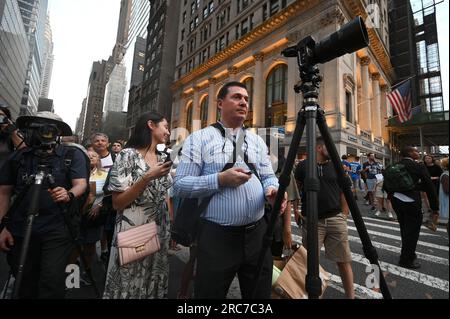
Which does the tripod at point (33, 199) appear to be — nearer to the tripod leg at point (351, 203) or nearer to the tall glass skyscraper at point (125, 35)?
the tripod leg at point (351, 203)

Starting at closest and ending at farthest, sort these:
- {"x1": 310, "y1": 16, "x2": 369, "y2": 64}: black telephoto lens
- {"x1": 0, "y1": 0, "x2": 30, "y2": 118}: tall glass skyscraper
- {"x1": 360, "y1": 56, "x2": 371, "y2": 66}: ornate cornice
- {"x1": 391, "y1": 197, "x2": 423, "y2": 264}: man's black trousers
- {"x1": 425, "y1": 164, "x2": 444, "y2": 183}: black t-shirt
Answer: {"x1": 310, "y1": 16, "x2": 369, "y2": 64}: black telephoto lens
{"x1": 391, "y1": 197, "x2": 423, "y2": 264}: man's black trousers
{"x1": 425, "y1": 164, "x2": 444, "y2": 183}: black t-shirt
{"x1": 360, "y1": 56, "x2": 371, "y2": 66}: ornate cornice
{"x1": 0, "y1": 0, "x2": 30, "y2": 118}: tall glass skyscraper

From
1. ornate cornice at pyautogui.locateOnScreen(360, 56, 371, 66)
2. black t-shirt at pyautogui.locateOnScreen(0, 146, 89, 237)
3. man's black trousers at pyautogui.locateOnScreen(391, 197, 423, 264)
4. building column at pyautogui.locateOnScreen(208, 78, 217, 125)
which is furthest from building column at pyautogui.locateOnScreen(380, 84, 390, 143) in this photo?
black t-shirt at pyautogui.locateOnScreen(0, 146, 89, 237)

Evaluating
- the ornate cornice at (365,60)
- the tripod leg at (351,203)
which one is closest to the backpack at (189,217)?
the tripod leg at (351,203)

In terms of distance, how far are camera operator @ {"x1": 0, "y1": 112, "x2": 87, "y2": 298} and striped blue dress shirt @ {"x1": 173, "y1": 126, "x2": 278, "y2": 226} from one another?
1.18m

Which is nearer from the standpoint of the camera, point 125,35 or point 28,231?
point 28,231

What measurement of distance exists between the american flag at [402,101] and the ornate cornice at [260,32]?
37.4ft

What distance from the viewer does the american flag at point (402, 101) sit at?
13.6 m

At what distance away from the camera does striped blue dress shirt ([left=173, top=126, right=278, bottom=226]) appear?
1.62m

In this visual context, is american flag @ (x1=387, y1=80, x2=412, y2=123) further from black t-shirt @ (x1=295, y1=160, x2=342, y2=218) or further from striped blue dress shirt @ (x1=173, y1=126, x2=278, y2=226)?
striped blue dress shirt @ (x1=173, y1=126, x2=278, y2=226)

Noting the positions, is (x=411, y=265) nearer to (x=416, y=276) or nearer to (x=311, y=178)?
(x=416, y=276)

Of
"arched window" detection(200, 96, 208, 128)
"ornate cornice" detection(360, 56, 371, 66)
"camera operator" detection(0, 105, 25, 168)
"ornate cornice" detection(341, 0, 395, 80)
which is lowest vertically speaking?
"camera operator" detection(0, 105, 25, 168)

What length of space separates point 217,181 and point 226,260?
542 mm

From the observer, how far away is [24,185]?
6.81 feet

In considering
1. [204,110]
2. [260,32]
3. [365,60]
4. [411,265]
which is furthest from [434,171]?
[204,110]
